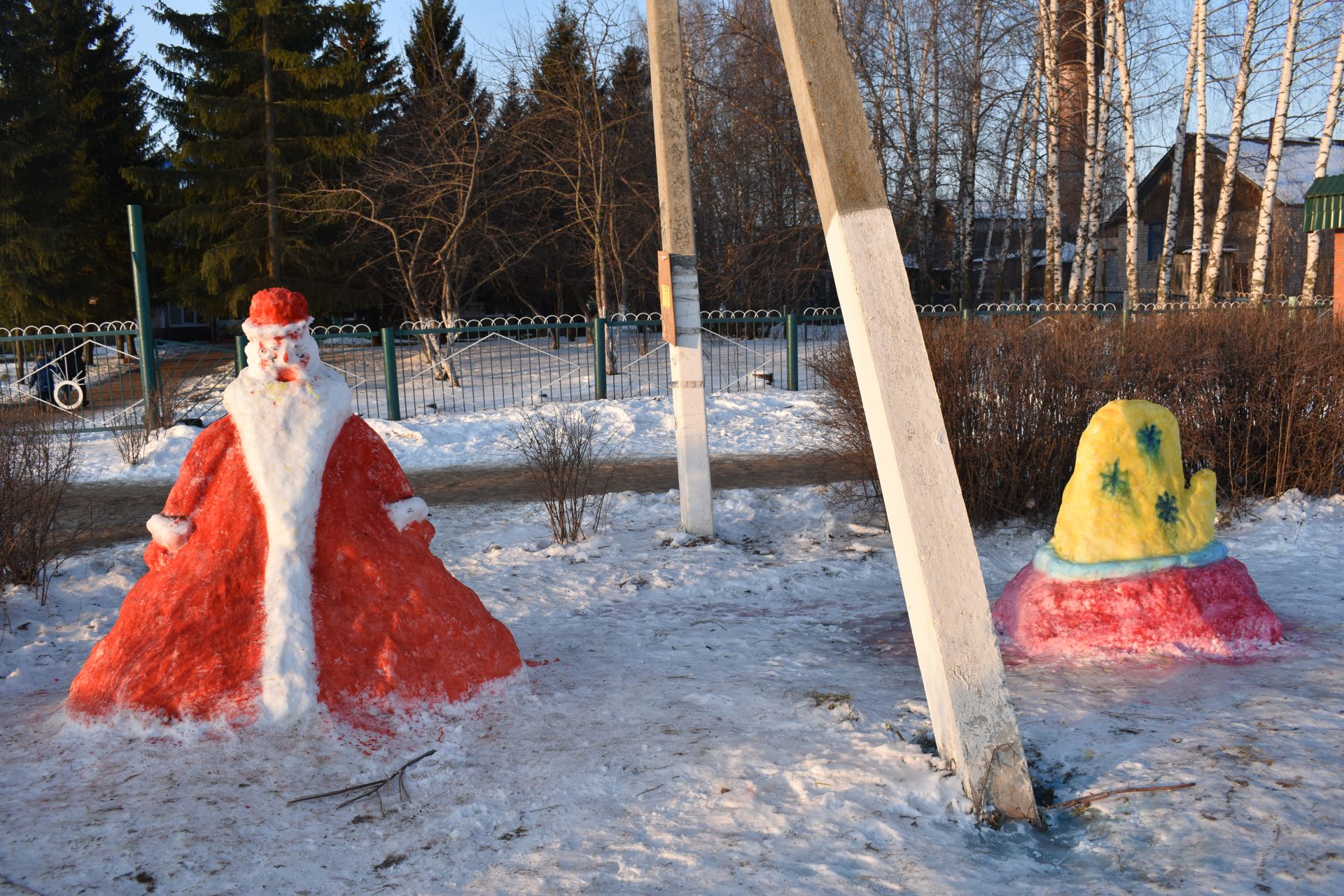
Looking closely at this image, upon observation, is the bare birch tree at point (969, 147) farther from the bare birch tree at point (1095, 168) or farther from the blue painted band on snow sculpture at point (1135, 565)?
the blue painted band on snow sculpture at point (1135, 565)

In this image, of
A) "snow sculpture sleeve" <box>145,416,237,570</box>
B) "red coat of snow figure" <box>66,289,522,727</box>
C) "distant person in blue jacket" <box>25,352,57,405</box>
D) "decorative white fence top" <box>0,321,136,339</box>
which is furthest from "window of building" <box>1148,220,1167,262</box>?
"snow sculpture sleeve" <box>145,416,237,570</box>

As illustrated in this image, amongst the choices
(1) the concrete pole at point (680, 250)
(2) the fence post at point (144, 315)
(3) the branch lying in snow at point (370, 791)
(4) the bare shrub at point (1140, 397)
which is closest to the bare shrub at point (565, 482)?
(1) the concrete pole at point (680, 250)

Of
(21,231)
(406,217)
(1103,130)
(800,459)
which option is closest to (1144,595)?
(800,459)

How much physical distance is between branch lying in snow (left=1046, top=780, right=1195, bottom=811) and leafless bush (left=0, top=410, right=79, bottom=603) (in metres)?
5.19

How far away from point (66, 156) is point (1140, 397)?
79.0ft

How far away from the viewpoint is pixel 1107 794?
2.93 m

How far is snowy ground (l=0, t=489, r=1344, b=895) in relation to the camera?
257 centimetres

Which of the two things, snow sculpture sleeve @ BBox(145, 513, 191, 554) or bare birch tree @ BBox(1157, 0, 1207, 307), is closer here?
snow sculpture sleeve @ BBox(145, 513, 191, 554)

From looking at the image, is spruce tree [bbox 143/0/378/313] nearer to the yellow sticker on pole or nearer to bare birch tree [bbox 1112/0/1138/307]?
bare birch tree [bbox 1112/0/1138/307]

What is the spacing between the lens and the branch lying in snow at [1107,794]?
9.54 ft

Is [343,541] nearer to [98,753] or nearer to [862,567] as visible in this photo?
[98,753]

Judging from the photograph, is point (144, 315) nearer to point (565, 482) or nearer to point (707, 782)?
point (565, 482)

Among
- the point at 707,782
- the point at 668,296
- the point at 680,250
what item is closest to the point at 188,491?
the point at 707,782

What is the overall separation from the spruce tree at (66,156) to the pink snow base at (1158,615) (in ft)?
75.1
